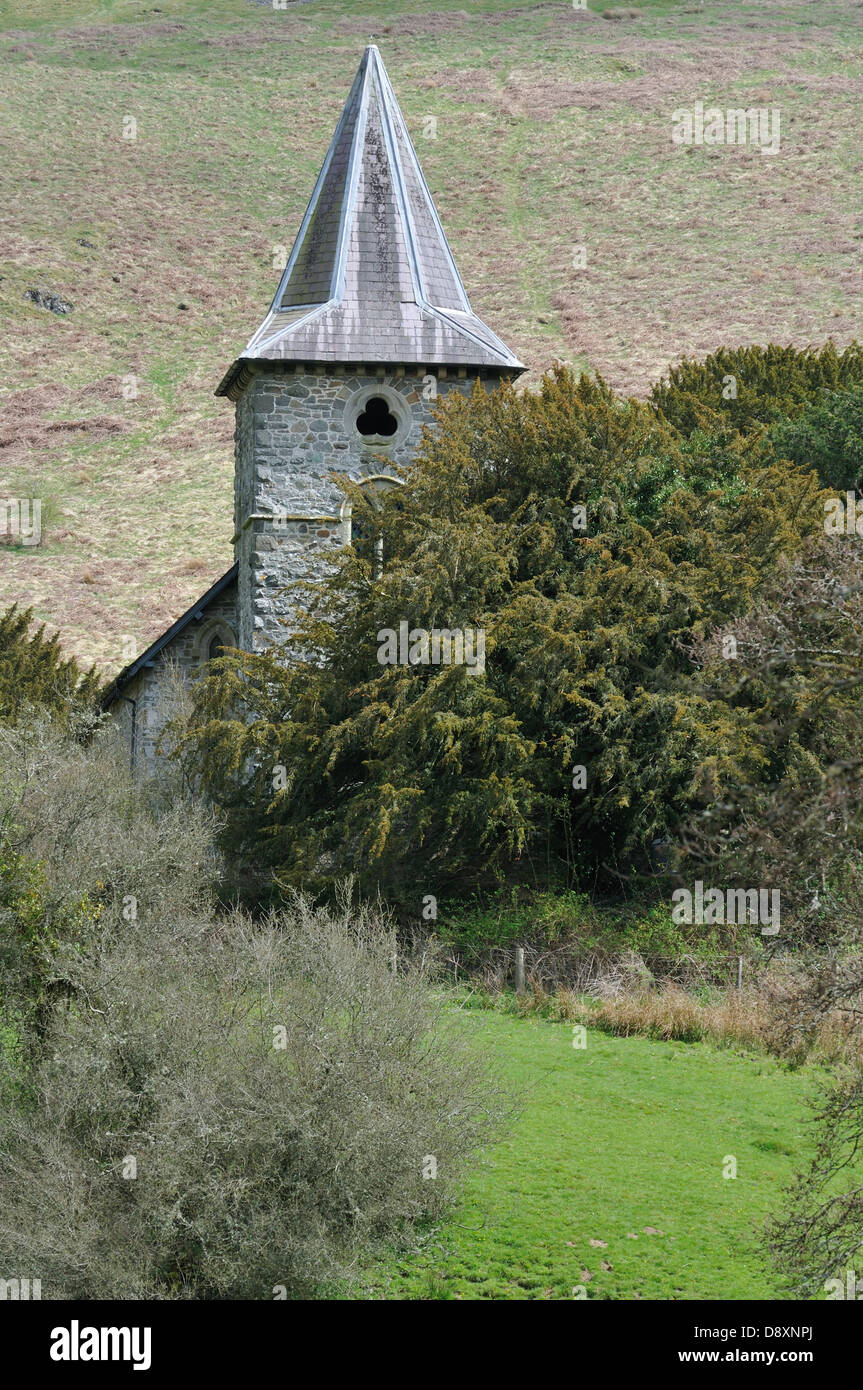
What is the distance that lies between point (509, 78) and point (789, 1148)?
7525cm

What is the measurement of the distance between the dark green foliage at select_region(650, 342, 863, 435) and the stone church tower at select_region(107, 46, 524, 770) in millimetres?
7113

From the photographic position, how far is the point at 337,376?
75.7 ft

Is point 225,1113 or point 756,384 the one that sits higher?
point 756,384

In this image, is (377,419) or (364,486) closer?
(364,486)

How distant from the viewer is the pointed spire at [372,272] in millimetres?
23016

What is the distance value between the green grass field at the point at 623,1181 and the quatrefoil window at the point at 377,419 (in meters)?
10.9

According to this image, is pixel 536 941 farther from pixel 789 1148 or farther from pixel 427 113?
pixel 427 113

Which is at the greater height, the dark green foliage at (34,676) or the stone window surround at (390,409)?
the stone window surround at (390,409)

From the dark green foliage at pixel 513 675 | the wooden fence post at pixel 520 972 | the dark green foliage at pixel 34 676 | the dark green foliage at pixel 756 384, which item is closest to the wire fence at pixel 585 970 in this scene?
the wooden fence post at pixel 520 972

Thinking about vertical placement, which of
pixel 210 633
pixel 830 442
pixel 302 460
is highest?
pixel 830 442

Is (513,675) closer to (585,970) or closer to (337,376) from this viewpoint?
(585,970)

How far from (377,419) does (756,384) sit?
1218 cm

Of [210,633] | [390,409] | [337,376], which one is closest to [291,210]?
[210,633]

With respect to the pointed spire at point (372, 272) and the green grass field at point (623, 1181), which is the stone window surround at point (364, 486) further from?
the green grass field at point (623, 1181)
